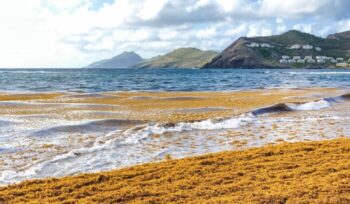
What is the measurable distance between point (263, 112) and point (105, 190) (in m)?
19.7

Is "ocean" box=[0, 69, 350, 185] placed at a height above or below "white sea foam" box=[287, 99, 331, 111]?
above

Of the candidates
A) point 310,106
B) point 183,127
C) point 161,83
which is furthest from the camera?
point 161,83

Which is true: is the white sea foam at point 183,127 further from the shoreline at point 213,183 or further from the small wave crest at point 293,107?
the shoreline at point 213,183

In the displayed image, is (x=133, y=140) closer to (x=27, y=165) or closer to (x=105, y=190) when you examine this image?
(x=27, y=165)

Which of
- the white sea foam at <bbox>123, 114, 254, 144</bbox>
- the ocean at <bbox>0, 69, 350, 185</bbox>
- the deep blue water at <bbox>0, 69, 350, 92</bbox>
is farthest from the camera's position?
the deep blue water at <bbox>0, 69, 350, 92</bbox>

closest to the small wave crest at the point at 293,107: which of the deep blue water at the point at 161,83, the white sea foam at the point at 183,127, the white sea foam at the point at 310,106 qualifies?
the white sea foam at the point at 310,106

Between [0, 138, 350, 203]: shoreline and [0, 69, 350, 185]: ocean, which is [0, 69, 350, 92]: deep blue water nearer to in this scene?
[0, 69, 350, 185]: ocean

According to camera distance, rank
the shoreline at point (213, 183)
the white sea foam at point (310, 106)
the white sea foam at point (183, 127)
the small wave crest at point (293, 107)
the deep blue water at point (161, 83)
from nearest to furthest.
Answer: the shoreline at point (213, 183)
the white sea foam at point (183, 127)
the small wave crest at point (293, 107)
the white sea foam at point (310, 106)
the deep blue water at point (161, 83)

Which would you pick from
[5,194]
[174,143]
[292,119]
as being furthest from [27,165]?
[292,119]

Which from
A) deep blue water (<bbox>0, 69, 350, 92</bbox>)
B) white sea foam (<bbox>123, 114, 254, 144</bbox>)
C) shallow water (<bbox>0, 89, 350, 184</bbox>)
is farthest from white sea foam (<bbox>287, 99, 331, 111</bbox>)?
deep blue water (<bbox>0, 69, 350, 92</bbox>)

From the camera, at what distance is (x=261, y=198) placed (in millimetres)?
8273

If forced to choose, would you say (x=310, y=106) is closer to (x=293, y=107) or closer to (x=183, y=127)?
(x=293, y=107)

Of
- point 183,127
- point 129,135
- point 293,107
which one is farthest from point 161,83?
point 129,135

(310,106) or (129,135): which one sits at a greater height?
(129,135)
